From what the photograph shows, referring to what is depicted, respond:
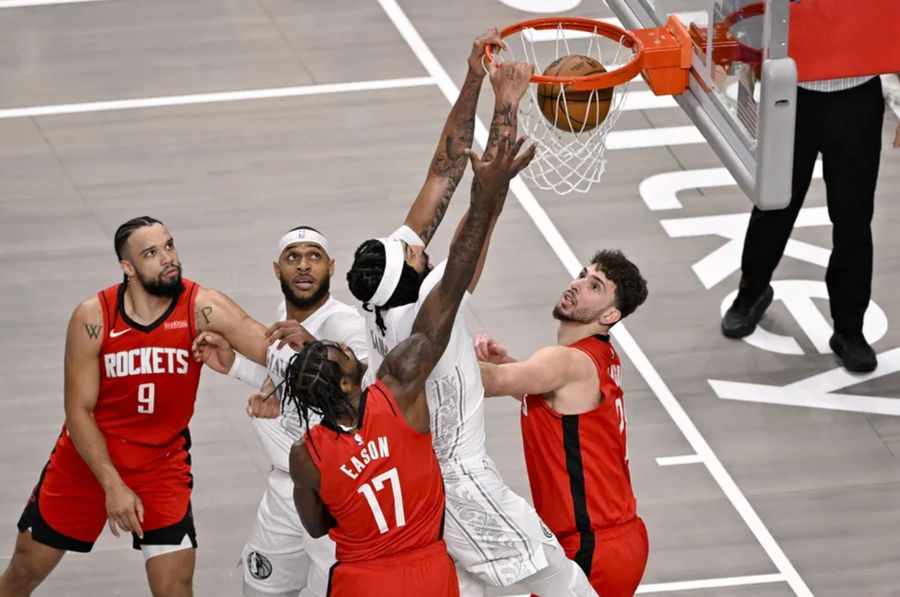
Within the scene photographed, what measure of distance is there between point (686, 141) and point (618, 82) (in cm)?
563

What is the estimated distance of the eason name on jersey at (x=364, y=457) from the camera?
634 centimetres

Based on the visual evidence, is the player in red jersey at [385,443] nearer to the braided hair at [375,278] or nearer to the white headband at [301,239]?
the braided hair at [375,278]

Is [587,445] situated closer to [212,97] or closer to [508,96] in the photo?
[508,96]

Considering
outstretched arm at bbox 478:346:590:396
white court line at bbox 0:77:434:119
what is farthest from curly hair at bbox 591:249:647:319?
white court line at bbox 0:77:434:119

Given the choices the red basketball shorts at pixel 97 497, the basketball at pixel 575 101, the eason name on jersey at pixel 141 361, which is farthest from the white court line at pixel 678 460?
the eason name on jersey at pixel 141 361

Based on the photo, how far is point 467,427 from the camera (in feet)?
22.2

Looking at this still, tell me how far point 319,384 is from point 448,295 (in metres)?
0.57

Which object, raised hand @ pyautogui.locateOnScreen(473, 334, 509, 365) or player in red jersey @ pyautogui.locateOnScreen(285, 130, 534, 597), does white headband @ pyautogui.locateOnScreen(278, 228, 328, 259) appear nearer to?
raised hand @ pyautogui.locateOnScreen(473, 334, 509, 365)

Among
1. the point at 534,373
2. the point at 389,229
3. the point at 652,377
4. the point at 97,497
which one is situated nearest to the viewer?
the point at 534,373

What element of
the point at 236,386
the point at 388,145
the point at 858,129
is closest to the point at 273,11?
the point at 388,145

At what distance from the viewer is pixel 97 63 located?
44.3 feet

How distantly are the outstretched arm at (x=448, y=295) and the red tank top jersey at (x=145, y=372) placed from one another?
1.31 metres

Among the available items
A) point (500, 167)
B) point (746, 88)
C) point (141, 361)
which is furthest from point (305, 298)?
point (746, 88)

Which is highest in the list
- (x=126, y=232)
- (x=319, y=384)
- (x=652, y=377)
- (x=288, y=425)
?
(x=126, y=232)
